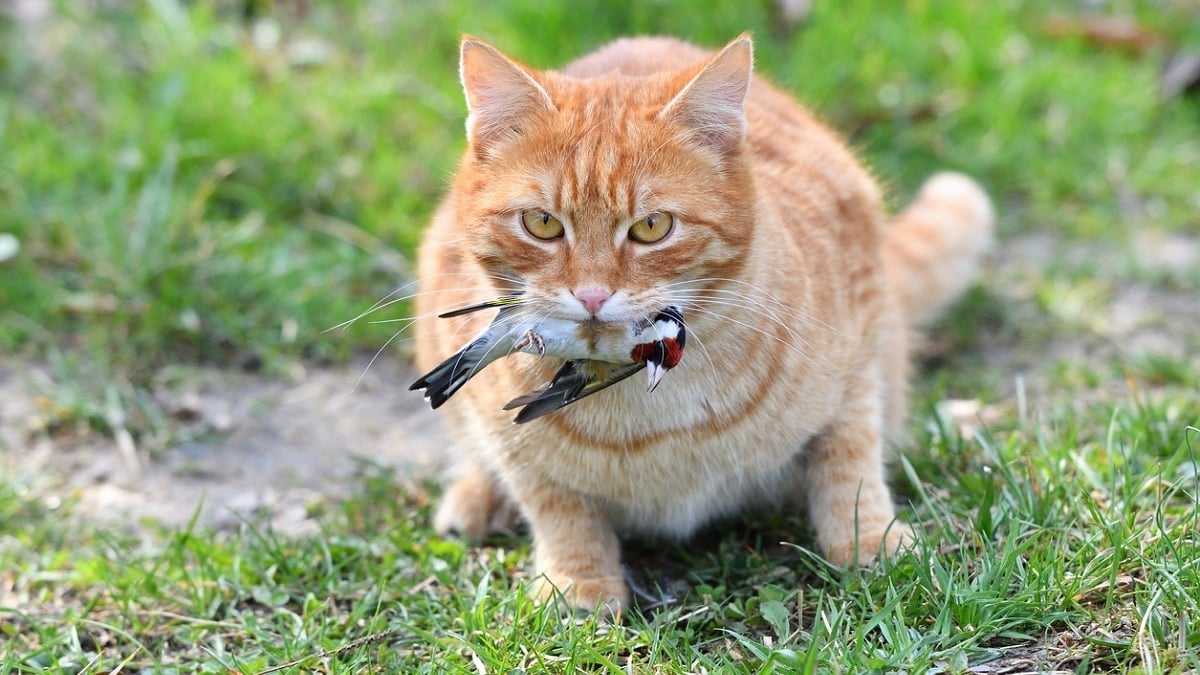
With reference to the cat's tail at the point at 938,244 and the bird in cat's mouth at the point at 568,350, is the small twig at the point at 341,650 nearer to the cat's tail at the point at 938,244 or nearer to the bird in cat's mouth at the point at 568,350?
the bird in cat's mouth at the point at 568,350

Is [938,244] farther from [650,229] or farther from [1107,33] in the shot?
[1107,33]

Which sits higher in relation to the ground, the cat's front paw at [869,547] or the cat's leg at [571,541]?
the cat's front paw at [869,547]

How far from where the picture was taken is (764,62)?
4910 millimetres

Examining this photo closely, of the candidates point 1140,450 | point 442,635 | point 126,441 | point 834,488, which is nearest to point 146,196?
point 126,441

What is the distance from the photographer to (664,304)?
2316mm

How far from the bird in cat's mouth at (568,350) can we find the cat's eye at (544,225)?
13cm

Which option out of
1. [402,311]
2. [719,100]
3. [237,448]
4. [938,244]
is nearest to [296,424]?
[237,448]

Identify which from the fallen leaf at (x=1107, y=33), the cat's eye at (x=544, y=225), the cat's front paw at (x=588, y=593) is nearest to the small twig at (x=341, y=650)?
the cat's front paw at (x=588, y=593)

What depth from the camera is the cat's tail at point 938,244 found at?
379cm

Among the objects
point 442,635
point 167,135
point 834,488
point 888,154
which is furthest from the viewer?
point 888,154

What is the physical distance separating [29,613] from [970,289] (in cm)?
301

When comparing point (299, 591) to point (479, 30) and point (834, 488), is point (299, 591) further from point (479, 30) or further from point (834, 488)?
point (479, 30)

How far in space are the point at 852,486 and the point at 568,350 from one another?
31.1 inches

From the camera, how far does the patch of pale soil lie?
3324 mm
